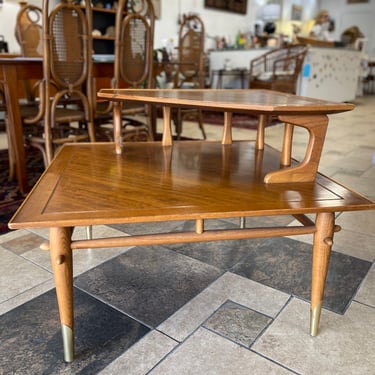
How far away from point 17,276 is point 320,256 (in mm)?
1027

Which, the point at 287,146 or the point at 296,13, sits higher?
the point at 296,13

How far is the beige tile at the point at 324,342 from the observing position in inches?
36.5

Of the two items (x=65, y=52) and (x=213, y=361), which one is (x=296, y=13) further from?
(x=213, y=361)

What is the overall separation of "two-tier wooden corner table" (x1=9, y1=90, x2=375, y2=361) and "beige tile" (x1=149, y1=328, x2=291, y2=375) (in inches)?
8.2

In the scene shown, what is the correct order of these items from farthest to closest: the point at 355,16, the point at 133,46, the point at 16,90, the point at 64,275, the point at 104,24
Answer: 1. the point at 355,16
2. the point at 104,24
3. the point at 133,46
4. the point at 16,90
5. the point at 64,275

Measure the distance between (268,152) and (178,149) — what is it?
35 cm

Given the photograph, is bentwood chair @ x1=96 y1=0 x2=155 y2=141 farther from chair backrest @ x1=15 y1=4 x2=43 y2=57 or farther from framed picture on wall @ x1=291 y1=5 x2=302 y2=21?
framed picture on wall @ x1=291 y1=5 x2=302 y2=21

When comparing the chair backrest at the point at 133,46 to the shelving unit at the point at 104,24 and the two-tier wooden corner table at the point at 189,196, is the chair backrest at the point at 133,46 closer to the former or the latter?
the two-tier wooden corner table at the point at 189,196

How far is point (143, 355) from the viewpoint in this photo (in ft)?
3.13

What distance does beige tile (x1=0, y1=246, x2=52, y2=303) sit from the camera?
1.23m

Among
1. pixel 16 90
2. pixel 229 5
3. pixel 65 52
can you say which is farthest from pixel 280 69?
pixel 16 90

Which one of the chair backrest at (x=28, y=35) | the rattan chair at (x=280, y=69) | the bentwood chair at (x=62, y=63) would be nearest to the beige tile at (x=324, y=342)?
the bentwood chair at (x=62, y=63)

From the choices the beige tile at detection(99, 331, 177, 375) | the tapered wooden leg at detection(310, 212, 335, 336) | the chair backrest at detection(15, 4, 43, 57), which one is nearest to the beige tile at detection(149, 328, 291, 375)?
the beige tile at detection(99, 331, 177, 375)

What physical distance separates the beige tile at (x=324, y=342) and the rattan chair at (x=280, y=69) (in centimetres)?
414
